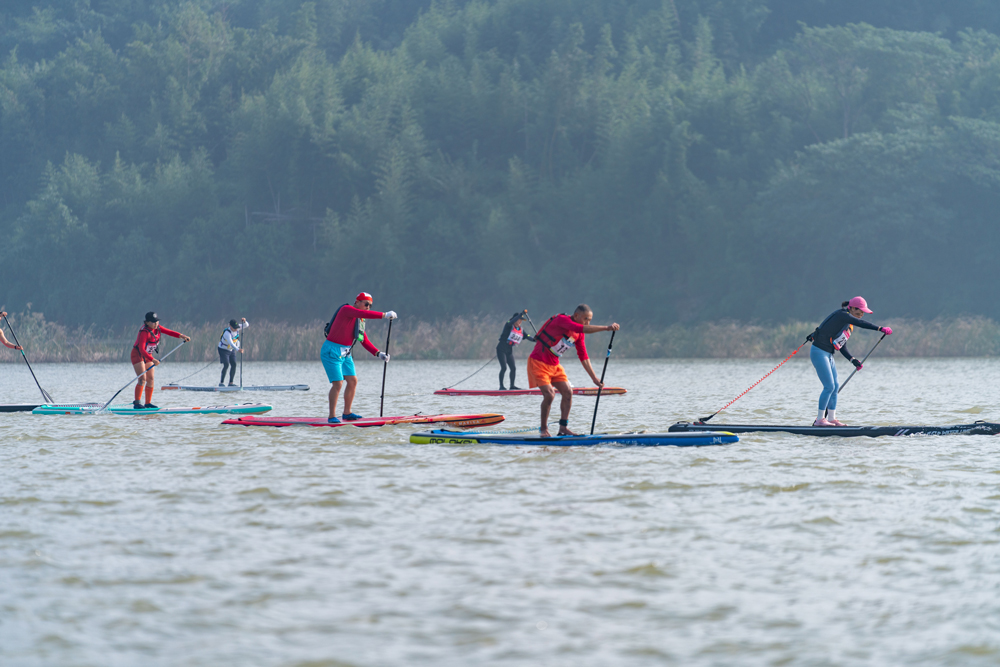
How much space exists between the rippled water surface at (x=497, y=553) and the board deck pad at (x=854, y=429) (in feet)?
0.82

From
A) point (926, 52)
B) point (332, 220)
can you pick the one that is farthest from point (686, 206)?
point (332, 220)

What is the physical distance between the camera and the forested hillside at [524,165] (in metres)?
57.2

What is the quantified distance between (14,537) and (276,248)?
6021 cm

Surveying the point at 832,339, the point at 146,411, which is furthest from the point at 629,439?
the point at 146,411

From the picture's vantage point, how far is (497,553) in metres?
7.76

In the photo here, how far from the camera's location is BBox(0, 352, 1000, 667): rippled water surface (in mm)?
5871

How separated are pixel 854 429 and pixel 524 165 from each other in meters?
53.1

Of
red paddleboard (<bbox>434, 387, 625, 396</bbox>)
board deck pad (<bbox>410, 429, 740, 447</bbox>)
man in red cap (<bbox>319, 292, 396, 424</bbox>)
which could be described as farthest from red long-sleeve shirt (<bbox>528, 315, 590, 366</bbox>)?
red paddleboard (<bbox>434, 387, 625, 396</bbox>)

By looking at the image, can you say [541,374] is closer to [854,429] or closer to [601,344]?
[854,429]

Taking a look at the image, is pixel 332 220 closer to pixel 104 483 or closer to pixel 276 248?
pixel 276 248

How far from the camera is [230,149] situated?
241 feet

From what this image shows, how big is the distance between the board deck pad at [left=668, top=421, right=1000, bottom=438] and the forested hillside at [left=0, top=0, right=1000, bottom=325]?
4225 centimetres

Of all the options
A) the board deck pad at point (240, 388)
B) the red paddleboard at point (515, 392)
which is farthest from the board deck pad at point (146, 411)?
the board deck pad at point (240, 388)

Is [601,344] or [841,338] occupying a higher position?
[601,344]
